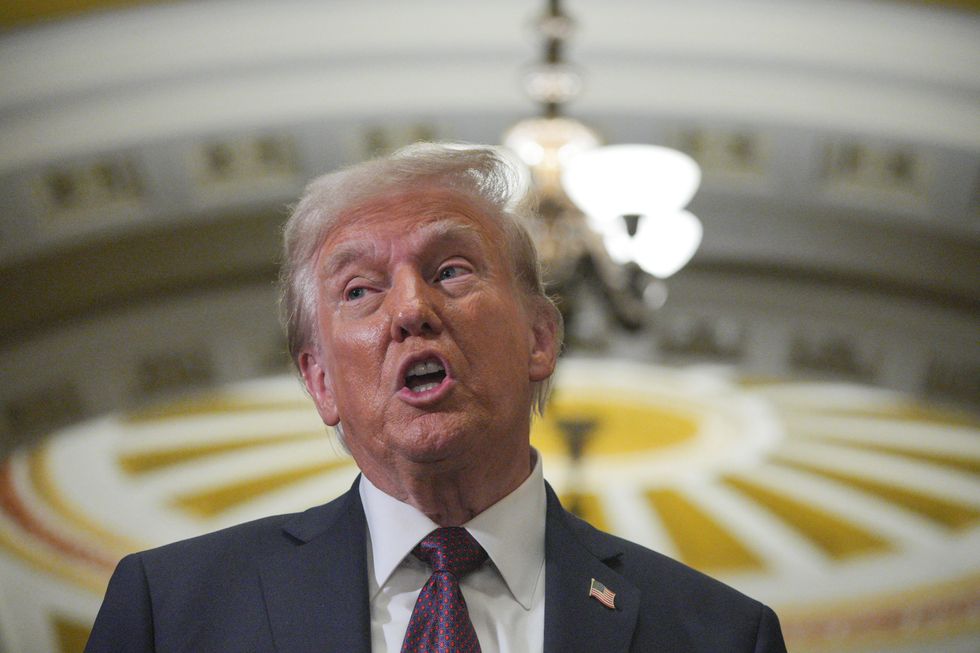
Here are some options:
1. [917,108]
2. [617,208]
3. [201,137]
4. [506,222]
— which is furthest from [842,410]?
[506,222]

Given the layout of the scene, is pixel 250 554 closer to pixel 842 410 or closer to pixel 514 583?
pixel 514 583

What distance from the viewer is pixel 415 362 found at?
1287 mm

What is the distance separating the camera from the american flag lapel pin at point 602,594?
53.4 inches

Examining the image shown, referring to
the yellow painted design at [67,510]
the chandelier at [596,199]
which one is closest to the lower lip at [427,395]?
the chandelier at [596,199]

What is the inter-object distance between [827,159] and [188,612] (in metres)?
8.19

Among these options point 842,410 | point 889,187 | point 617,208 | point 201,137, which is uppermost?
point 617,208

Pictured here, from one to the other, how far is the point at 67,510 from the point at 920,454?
266 inches

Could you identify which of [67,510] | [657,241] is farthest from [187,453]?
[657,241]

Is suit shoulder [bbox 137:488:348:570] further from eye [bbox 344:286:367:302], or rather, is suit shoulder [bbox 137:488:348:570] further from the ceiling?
the ceiling

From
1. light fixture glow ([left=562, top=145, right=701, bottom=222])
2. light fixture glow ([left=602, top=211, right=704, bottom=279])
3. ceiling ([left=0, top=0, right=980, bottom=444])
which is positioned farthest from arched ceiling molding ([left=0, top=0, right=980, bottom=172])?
light fixture glow ([left=562, top=145, right=701, bottom=222])

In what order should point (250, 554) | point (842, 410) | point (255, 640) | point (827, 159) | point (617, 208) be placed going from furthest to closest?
1. point (842, 410)
2. point (827, 159)
3. point (617, 208)
4. point (250, 554)
5. point (255, 640)

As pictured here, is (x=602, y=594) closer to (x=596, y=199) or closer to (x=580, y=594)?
(x=580, y=594)

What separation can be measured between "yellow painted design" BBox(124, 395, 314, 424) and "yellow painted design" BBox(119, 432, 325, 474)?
1.16ft

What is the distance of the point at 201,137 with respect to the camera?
324 inches
